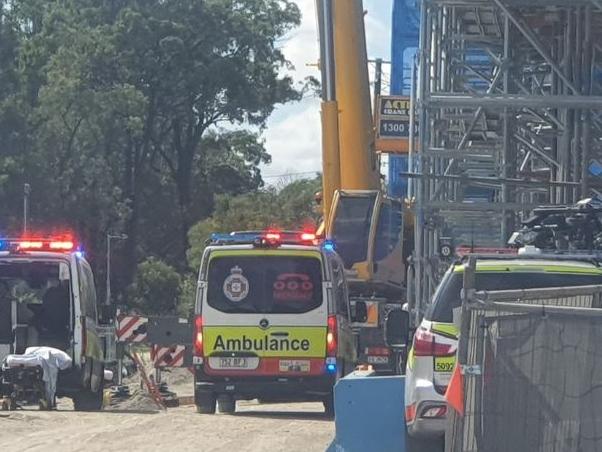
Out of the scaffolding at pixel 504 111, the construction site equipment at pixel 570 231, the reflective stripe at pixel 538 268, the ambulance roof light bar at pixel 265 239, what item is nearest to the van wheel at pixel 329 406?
the ambulance roof light bar at pixel 265 239

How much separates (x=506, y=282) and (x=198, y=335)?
298 inches

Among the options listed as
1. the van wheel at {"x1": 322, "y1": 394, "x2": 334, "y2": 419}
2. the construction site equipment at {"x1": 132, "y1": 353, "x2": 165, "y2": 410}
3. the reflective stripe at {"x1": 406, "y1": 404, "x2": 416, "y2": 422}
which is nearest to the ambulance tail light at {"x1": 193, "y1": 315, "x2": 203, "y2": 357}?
the van wheel at {"x1": 322, "y1": 394, "x2": 334, "y2": 419}

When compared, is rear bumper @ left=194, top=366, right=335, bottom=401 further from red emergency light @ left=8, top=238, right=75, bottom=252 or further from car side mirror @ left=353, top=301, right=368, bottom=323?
red emergency light @ left=8, top=238, right=75, bottom=252

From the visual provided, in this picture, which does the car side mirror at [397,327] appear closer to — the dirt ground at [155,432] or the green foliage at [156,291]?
the dirt ground at [155,432]

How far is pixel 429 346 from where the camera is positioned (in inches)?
378

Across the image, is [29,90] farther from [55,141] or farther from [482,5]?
[482,5]

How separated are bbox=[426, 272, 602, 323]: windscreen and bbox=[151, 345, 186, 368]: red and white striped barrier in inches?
498

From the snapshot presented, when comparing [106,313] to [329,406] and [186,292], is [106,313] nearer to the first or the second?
[329,406]

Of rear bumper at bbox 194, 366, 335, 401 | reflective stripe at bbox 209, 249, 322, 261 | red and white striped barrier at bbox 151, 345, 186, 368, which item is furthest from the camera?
red and white striped barrier at bbox 151, 345, 186, 368

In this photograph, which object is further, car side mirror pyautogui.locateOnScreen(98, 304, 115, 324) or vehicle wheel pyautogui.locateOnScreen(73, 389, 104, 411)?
car side mirror pyautogui.locateOnScreen(98, 304, 115, 324)

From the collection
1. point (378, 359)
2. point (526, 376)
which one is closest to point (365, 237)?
point (378, 359)

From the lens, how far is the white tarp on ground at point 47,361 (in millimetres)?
17078

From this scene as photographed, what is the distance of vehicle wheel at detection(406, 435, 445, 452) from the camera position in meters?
9.88

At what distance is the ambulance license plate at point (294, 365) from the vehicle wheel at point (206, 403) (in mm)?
917
